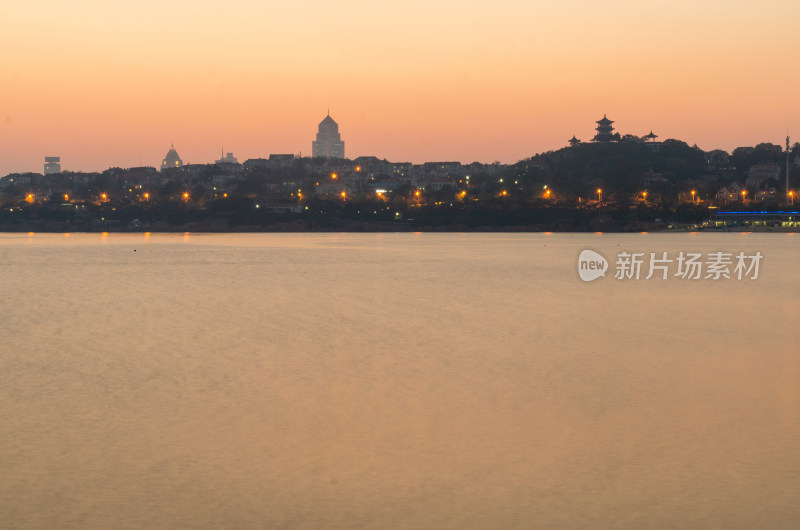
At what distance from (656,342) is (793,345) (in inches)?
118

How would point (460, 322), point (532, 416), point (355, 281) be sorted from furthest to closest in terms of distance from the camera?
1. point (355, 281)
2. point (460, 322)
3. point (532, 416)

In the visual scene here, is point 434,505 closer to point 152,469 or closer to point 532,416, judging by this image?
point 152,469

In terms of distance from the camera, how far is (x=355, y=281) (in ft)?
135

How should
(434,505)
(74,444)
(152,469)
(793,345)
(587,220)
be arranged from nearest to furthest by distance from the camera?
(434,505) → (152,469) → (74,444) → (793,345) → (587,220)

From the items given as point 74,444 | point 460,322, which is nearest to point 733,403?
point 74,444

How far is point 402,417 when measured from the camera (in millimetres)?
12164

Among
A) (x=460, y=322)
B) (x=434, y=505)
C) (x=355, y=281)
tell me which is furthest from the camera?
(x=355, y=281)

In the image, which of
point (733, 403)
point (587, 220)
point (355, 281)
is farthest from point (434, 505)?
point (587, 220)

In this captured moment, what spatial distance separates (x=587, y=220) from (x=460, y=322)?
424 feet

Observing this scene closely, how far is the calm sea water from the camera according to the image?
8219 mm

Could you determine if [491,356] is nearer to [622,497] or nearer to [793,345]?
[793,345]

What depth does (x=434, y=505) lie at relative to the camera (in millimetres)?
8195

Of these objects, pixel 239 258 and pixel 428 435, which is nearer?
pixel 428 435

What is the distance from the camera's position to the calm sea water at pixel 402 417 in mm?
8219
